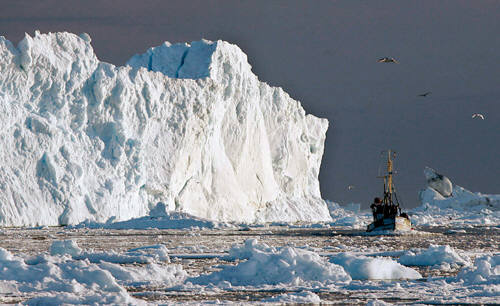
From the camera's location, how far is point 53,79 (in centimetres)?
3934

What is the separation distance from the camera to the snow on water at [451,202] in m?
72.6

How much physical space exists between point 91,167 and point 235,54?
54.6ft

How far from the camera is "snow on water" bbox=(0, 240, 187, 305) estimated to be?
1070 centimetres

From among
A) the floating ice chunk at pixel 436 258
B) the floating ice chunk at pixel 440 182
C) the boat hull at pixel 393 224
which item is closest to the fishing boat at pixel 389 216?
the boat hull at pixel 393 224

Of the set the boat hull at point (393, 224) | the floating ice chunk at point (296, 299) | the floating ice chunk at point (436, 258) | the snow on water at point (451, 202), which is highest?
the snow on water at point (451, 202)

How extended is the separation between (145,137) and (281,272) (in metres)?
31.2

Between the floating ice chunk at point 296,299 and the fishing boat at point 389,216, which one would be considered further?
the fishing boat at point 389,216

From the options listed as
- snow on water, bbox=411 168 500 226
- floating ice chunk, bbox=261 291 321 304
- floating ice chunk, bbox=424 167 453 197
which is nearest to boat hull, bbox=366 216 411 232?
floating ice chunk, bbox=261 291 321 304

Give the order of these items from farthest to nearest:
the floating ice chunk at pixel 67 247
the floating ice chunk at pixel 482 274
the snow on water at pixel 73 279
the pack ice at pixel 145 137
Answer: the pack ice at pixel 145 137, the floating ice chunk at pixel 67 247, the floating ice chunk at pixel 482 274, the snow on water at pixel 73 279

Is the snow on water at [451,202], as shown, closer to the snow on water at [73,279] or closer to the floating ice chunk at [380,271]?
the floating ice chunk at [380,271]

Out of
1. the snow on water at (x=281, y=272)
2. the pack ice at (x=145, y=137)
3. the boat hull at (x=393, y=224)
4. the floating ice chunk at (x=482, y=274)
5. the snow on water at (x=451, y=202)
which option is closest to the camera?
the floating ice chunk at (x=482, y=274)

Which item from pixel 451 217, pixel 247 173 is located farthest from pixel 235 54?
pixel 451 217

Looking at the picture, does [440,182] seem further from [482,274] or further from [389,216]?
[482,274]

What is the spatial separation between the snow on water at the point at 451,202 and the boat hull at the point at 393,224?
32097mm
